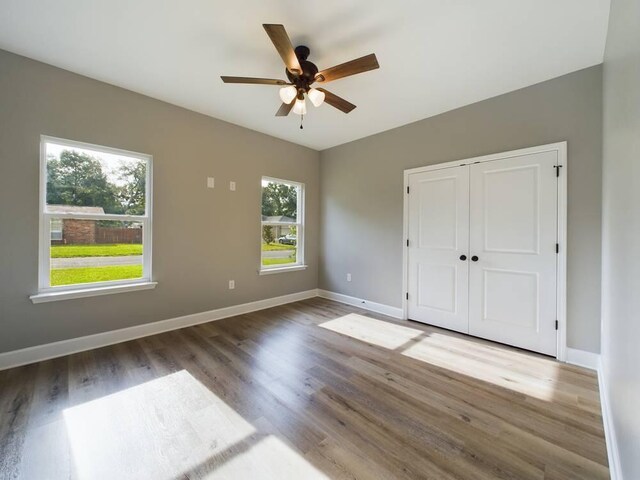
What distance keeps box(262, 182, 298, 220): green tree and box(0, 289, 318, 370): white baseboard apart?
4.87 ft

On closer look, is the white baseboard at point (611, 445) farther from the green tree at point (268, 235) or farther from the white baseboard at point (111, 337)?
the green tree at point (268, 235)

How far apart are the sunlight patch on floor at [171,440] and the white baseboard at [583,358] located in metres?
2.69

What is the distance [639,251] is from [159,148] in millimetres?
3927

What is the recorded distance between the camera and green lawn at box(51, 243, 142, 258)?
8.48 ft

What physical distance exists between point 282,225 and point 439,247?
2484 millimetres

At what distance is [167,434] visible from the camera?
1.60 metres

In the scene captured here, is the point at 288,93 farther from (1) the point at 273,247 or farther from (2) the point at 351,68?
(1) the point at 273,247

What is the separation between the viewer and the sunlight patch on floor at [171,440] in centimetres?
136

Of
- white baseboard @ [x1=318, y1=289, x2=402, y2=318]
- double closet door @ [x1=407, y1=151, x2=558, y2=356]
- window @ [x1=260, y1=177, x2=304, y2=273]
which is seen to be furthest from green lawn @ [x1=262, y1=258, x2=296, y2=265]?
double closet door @ [x1=407, y1=151, x2=558, y2=356]

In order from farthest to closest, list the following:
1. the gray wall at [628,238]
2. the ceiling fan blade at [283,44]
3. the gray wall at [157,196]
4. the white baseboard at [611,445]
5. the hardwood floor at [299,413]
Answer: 1. the gray wall at [157,196]
2. the ceiling fan blade at [283,44]
3. the hardwood floor at [299,413]
4. the white baseboard at [611,445]
5. the gray wall at [628,238]

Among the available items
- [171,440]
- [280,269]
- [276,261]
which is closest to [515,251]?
[280,269]

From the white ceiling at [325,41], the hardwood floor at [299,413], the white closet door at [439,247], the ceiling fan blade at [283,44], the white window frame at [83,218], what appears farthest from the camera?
the white closet door at [439,247]

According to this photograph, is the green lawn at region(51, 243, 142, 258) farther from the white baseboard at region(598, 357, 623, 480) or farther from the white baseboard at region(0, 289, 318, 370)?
the white baseboard at region(598, 357, 623, 480)

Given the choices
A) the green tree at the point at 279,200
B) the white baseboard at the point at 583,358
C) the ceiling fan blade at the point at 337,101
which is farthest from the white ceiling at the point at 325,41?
the white baseboard at the point at 583,358
